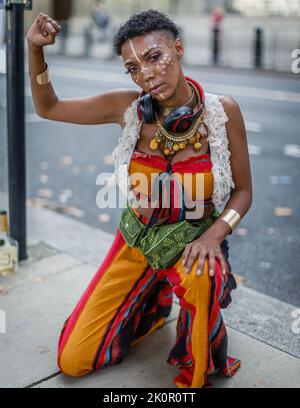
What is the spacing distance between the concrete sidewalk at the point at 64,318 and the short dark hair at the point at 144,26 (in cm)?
158

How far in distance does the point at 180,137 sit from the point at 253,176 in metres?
4.02

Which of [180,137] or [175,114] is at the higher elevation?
[175,114]

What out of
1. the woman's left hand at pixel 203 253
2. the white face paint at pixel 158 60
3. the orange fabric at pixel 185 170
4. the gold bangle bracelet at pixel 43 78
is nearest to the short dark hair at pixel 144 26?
the white face paint at pixel 158 60

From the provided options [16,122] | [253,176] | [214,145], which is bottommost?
[253,176]

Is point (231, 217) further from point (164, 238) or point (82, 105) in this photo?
point (82, 105)

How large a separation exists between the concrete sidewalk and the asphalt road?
503mm

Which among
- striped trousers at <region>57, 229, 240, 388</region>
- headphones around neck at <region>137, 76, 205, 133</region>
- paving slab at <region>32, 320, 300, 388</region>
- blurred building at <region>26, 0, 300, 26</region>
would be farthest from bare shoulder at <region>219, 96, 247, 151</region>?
blurred building at <region>26, 0, 300, 26</region>

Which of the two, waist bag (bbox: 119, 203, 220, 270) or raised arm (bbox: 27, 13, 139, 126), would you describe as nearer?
waist bag (bbox: 119, 203, 220, 270)

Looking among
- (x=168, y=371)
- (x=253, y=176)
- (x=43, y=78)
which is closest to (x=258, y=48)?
(x=253, y=176)

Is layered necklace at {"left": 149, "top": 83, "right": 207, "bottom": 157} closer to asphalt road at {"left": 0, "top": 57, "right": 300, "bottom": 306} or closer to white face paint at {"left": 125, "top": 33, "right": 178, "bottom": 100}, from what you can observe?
white face paint at {"left": 125, "top": 33, "right": 178, "bottom": 100}

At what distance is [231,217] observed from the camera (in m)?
2.75

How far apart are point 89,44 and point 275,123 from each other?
15415 millimetres

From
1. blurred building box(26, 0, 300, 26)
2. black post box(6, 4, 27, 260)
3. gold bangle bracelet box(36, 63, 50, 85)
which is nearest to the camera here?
gold bangle bracelet box(36, 63, 50, 85)

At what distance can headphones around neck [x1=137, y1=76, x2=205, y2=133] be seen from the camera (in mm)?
2656
